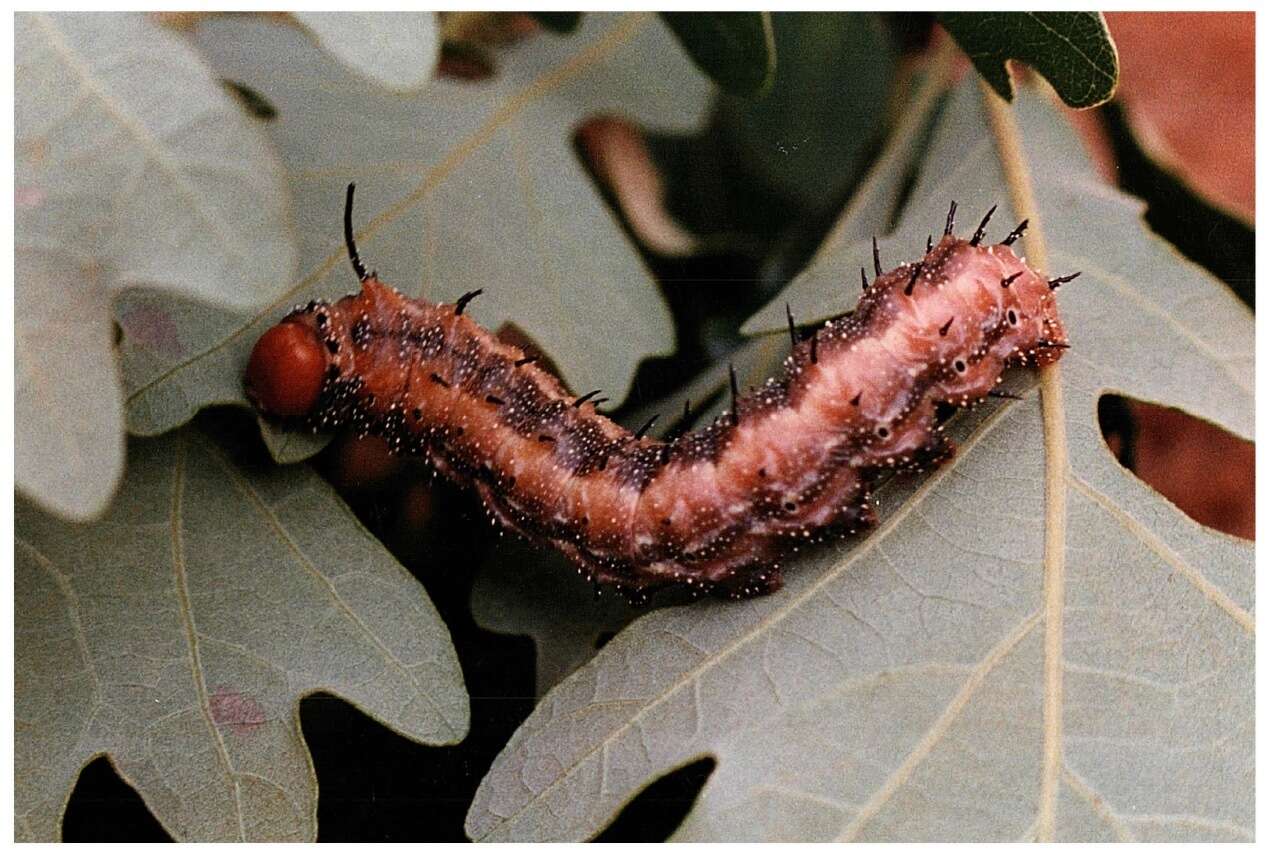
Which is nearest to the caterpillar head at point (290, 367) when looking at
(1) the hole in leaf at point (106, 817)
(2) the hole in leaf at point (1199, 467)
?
(1) the hole in leaf at point (106, 817)

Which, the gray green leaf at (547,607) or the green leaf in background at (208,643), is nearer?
the green leaf in background at (208,643)

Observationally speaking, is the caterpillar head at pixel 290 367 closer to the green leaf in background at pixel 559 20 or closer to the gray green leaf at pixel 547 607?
the gray green leaf at pixel 547 607

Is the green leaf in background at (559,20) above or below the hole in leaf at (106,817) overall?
above

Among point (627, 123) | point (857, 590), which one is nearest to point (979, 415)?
point (857, 590)

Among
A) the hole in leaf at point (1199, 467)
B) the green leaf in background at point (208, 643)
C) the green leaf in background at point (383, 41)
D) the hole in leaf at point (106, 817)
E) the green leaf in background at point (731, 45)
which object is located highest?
the green leaf in background at point (383, 41)

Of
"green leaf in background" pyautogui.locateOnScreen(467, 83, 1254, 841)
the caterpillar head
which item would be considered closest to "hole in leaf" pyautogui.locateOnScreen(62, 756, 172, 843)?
"green leaf in background" pyautogui.locateOnScreen(467, 83, 1254, 841)

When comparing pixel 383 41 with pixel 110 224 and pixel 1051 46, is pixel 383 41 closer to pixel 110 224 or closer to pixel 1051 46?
pixel 110 224

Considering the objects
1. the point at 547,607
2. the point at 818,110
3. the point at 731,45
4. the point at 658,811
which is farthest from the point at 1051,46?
the point at 658,811

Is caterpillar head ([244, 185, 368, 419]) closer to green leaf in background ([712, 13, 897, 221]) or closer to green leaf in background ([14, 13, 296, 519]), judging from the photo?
green leaf in background ([14, 13, 296, 519])
